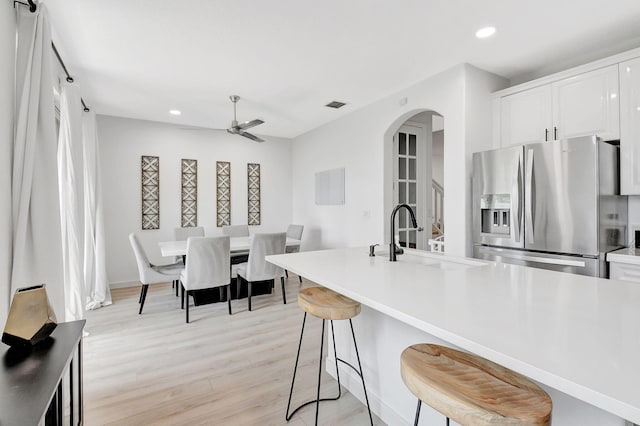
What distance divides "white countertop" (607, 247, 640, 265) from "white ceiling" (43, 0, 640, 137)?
1.71 meters

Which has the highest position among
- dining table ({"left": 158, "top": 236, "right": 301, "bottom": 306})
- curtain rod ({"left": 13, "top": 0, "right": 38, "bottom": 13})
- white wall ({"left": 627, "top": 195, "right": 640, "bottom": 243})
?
curtain rod ({"left": 13, "top": 0, "right": 38, "bottom": 13})

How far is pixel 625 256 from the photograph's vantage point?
2.21 metres

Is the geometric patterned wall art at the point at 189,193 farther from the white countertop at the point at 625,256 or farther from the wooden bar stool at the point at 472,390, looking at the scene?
the white countertop at the point at 625,256

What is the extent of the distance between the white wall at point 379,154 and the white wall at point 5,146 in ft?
10.9

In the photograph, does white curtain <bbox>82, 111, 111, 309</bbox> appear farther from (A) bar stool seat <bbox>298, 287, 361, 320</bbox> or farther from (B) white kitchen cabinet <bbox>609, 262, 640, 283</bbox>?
(B) white kitchen cabinet <bbox>609, 262, 640, 283</bbox>

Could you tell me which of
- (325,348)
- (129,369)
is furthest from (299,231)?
(129,369)

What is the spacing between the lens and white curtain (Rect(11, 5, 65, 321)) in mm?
1729

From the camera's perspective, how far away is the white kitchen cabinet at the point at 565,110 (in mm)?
2445

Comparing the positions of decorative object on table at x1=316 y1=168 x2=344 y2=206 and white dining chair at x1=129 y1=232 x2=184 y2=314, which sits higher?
decorative object on table at x1=316 y1=168 x2=344 y2=206

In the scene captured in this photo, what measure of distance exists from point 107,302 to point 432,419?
4045 mm

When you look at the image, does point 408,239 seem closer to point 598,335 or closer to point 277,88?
point 277,88

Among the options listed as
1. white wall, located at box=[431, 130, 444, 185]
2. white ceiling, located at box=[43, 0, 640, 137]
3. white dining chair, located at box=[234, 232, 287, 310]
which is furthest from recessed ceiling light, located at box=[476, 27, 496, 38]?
white wall, located at box=[431, 130, 444, 185]

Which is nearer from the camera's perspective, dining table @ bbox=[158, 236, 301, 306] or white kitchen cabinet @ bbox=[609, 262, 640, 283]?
white kitchen cabinet @ bbox=[609, 262, 640, 283]

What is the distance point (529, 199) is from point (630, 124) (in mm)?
851
